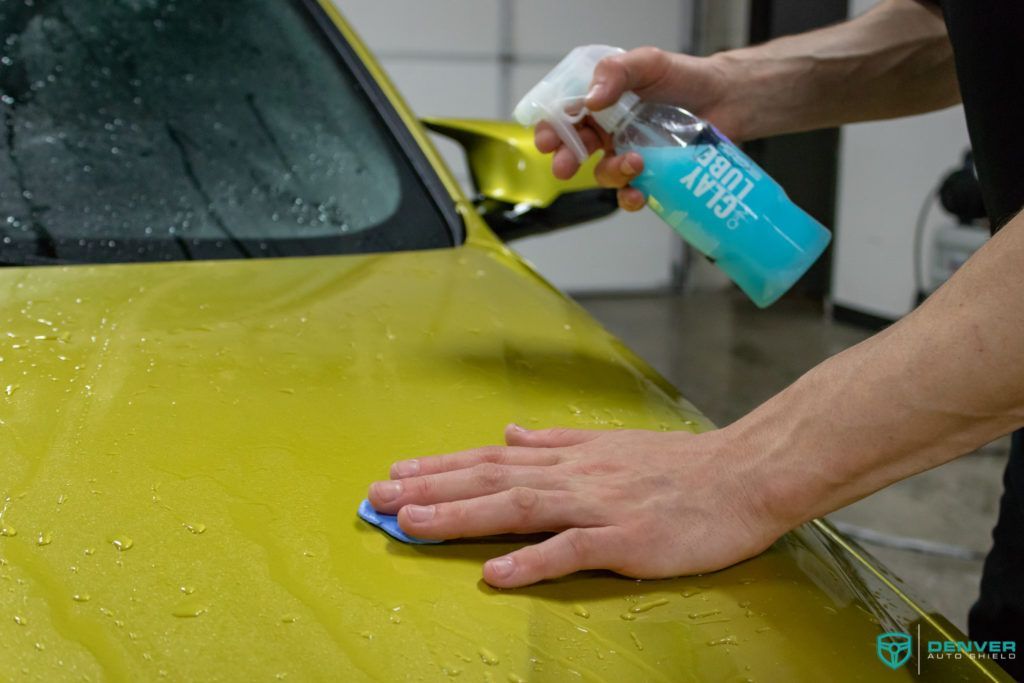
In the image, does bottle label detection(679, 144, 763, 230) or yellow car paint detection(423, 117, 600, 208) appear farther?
yellow car paint detection(423, 117, 600, 208)

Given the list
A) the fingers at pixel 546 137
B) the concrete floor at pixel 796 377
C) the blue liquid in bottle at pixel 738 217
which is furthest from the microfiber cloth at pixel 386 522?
the fingers at pixel 546 137

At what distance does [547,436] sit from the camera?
81cm

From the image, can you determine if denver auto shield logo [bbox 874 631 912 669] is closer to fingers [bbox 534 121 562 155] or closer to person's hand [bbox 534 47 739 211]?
person's hand [bbox 534 47 739 211]

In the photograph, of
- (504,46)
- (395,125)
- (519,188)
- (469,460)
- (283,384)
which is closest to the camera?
(469,460)

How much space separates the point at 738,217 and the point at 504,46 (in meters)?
4.81

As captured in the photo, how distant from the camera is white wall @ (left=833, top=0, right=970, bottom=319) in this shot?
4375mm

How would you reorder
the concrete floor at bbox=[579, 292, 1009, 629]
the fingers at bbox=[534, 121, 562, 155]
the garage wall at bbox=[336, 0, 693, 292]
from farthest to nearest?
the garage wall at bbox=[336, 0, 693, 292] → the concrete floor at bbox=[579, 292, 1009, 629] → the fingers at bbox=[534, 121, 562, 155]

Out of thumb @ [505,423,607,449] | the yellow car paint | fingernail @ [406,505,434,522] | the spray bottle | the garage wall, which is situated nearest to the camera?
fingernail @ [406,505,434,522]

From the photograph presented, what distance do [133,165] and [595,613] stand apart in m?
0.94

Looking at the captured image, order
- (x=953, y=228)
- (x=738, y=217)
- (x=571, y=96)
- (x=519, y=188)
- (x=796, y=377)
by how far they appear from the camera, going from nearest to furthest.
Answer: (x=738, y=217) < (x=571, y=96) < (x=519, y=188) < (x=953, y=228) < (x=796, y=377)

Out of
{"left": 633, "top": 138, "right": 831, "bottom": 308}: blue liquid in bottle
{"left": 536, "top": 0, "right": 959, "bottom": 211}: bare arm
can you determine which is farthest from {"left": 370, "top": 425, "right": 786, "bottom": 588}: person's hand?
{"left": 536, "top": 0, "right": 959, "bottom": 211}: bare arm

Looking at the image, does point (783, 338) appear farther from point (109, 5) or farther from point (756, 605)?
point (756, 605)

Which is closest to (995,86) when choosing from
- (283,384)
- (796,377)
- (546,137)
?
(546,137)

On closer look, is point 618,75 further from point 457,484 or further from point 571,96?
point 457,484
